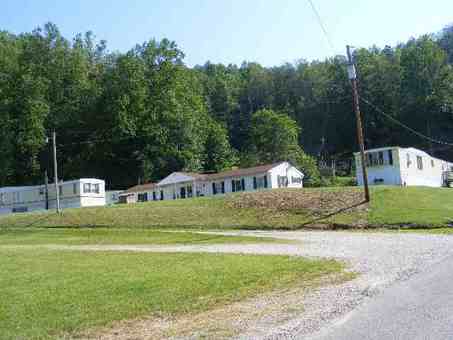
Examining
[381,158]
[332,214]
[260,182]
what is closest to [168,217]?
[332,214]

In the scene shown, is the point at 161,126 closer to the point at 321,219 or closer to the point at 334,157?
the point at 334,157

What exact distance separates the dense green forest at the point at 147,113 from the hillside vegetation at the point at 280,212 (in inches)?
1293

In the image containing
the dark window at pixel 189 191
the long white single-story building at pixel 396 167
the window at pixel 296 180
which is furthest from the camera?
the dark window at pixel 189 191

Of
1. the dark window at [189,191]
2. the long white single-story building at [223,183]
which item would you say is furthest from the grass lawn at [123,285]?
the dark window at [189,191]

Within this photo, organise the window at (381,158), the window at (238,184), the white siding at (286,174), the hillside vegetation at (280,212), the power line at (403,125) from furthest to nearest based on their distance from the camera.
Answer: the power line at (403,125)
the window at (238,184)
the white siding at (286,174)
the window at (381,158)
the hillside vegetation at (280,212)

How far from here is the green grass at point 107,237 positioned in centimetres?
2763

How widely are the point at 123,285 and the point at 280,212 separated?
85.8ft

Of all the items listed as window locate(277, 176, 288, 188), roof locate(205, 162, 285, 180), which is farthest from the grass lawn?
window locate(277, 176, 288, 188)

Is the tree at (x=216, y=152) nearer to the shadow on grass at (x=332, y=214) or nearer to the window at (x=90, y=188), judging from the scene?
the window at (x=90, y=188)

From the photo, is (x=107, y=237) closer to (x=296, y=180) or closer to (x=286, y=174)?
(x=286, y=174)

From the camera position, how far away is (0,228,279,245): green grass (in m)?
27.6

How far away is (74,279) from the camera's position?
14016mm

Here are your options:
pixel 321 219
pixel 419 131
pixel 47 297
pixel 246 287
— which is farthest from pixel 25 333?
pixel 419 131

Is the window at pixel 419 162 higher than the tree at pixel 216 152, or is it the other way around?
the tree at pixel 216 152
